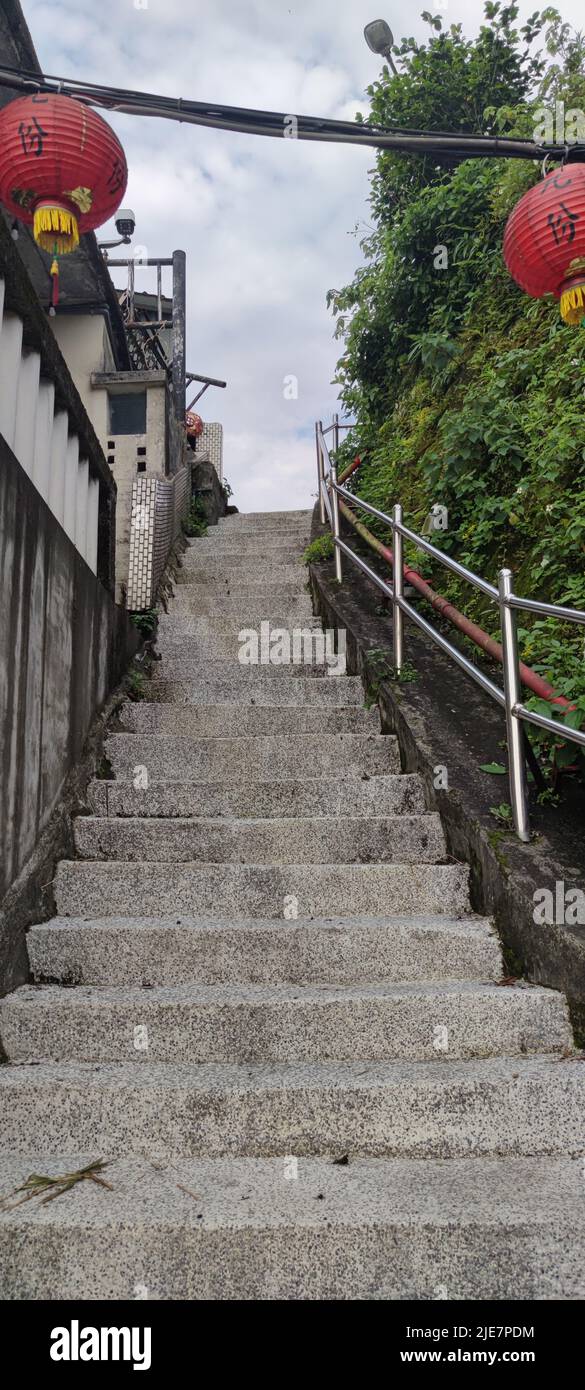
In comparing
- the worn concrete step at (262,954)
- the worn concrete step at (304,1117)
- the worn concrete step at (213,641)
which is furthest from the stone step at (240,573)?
the worn concrete step at (304,1117)

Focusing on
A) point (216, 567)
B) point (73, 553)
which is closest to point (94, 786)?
point (73, 553)

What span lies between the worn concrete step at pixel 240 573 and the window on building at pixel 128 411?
1.79 metres

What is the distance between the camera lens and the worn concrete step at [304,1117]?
5.61 ft

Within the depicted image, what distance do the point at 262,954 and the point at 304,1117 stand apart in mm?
634

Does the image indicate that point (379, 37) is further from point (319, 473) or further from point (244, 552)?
point (244, 552)

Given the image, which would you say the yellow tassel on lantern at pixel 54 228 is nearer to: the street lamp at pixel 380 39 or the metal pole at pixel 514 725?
the metal pole at pixel 514 725

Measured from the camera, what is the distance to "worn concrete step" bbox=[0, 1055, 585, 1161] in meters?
1.71

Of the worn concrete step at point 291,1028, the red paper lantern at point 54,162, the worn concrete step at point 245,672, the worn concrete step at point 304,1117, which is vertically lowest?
the worn concrete step at point 304,1117

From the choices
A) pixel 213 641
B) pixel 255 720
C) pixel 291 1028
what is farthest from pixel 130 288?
pixel 291 1028

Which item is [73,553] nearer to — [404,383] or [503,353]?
[503,353]

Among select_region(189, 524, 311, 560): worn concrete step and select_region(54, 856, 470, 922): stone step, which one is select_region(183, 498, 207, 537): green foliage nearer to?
select_region(189, 524, 311, 560): worn concrete step

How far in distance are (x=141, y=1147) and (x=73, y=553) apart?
2.24 meters

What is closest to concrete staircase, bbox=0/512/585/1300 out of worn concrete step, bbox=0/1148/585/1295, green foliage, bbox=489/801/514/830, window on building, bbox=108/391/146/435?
worn concrete step, bbox=0/1148/585/1295

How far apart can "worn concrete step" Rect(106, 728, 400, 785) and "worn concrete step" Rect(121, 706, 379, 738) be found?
263 millimetres
